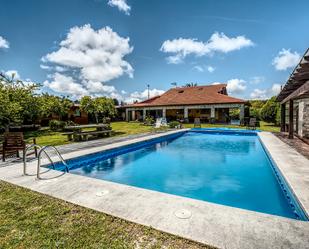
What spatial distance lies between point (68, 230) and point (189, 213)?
1685 mm

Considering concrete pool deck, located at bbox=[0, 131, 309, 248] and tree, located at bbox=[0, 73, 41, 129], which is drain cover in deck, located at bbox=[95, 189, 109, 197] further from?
tree, located at bbox=[0, 73, 41, 129]

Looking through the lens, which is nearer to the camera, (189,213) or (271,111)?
(189,213)

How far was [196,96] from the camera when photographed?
25734mm

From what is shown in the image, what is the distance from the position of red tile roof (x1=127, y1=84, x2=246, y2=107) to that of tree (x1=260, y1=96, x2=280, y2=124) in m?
3.52

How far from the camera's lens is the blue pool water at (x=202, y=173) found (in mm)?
4527

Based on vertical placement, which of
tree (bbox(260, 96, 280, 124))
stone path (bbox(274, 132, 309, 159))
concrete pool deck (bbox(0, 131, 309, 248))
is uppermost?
tree (bbox(260, 96, 280, 124))

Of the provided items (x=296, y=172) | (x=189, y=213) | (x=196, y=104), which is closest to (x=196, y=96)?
(x=196, y=104)

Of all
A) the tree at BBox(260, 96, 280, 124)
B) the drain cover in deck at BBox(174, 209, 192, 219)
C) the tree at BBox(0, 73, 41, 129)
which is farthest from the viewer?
the tree at BBox(260, 96, 280, 124)

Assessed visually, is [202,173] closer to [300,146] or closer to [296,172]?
[296,172]

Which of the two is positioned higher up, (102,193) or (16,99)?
(16,99)

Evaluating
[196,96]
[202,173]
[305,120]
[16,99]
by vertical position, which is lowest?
[202,173]

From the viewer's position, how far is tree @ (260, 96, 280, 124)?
18.9 meters

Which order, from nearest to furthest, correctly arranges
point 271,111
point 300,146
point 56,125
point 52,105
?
point 300,146
point 56,125
point 52,105
point 271,111

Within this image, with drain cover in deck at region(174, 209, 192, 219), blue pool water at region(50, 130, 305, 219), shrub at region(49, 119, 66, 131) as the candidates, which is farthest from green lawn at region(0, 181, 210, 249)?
shrub at region(49, 119, 66, 131)
